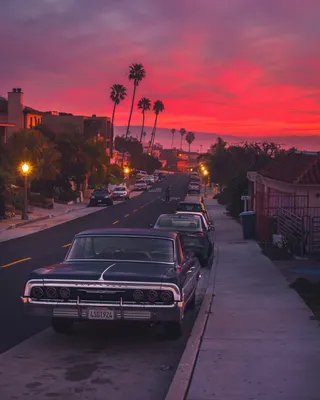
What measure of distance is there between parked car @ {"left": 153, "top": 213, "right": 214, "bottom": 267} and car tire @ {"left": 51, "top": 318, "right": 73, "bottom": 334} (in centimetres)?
888

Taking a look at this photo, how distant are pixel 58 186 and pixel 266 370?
55.2 meters

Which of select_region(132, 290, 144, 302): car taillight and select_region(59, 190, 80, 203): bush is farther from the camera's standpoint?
select_region(59, 190, 80, 203): bush

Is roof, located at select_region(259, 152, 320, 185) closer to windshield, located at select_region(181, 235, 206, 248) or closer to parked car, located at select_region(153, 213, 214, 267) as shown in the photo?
parked car, located at select_region(153, 213, 214, 267)

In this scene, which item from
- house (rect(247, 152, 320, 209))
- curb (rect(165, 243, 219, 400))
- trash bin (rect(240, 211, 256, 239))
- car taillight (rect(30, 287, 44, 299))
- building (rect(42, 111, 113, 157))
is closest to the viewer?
curb (rect(165, 243, 219, 400))

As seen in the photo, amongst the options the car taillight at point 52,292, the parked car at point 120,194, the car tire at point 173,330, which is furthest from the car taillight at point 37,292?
the parked car at point 120,194

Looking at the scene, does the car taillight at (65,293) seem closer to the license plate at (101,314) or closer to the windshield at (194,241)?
the license plate at (101,314)

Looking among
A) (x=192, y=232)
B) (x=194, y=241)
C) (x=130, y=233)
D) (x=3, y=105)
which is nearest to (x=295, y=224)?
(x=192, y=232)

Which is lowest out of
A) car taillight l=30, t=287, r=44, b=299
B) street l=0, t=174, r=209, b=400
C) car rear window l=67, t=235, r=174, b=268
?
street l=0, t=174, r=209, b=400

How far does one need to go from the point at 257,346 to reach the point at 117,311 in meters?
2.04

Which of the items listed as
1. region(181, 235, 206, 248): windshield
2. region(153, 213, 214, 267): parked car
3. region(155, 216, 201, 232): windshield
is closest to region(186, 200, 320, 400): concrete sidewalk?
region(153, 213, 214, 267): parked car

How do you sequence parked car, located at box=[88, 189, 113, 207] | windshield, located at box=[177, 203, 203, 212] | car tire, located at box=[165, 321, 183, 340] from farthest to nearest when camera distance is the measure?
parked car, located at box=[88, 189, 113, 207], windshield, located at box=[177, 203, 203, 212], car tire, located at box=[165, 321, 183, 340]

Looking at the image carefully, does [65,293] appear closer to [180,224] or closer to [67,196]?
[180,224]

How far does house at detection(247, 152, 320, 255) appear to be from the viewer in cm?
2114

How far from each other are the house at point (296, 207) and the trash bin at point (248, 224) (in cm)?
42
